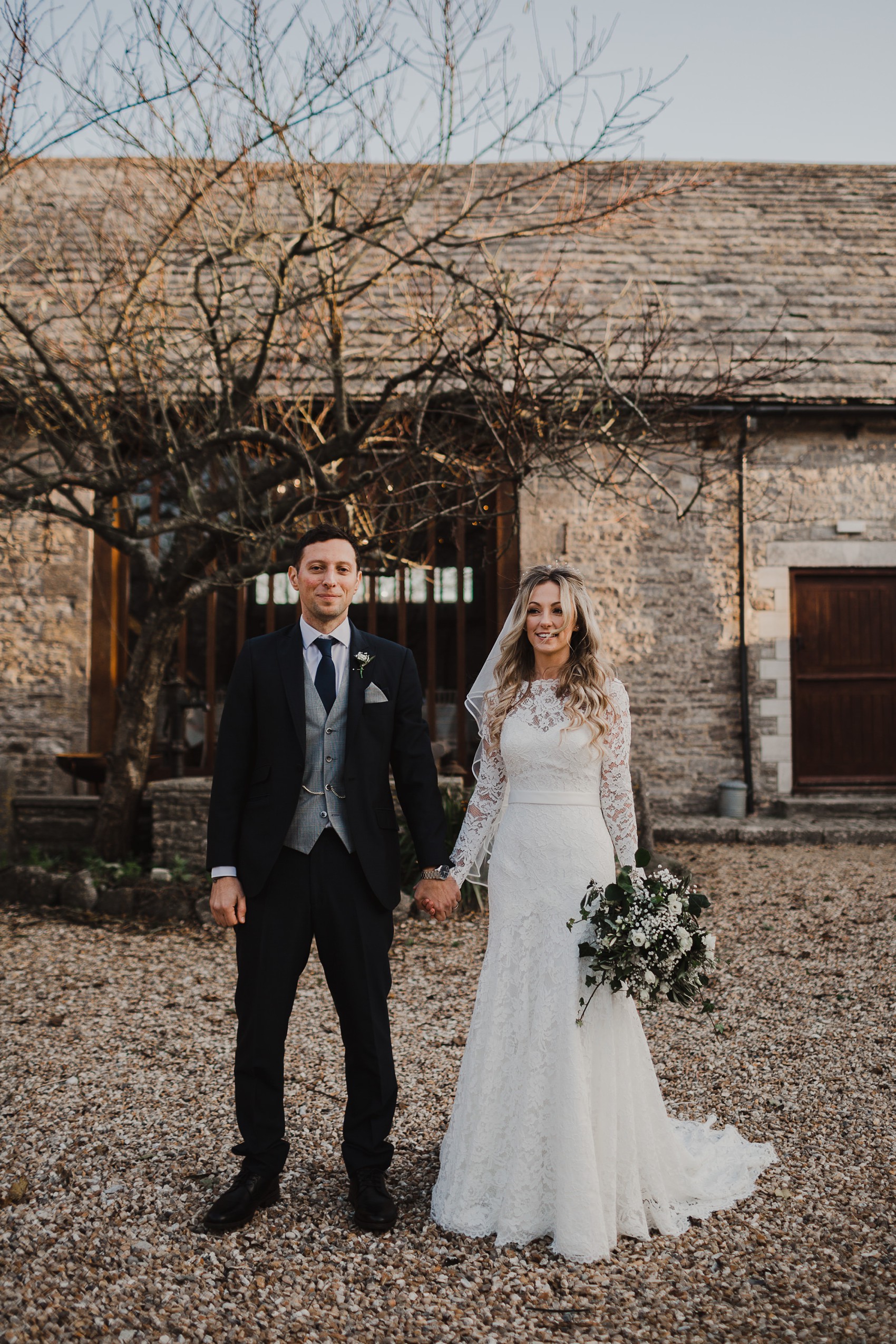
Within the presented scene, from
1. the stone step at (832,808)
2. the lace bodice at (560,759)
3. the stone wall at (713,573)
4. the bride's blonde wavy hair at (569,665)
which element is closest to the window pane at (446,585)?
the stone wall at (713,573)

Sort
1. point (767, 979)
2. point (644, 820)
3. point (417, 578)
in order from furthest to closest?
point (417, 578), point (644, 820), point (767, 979)

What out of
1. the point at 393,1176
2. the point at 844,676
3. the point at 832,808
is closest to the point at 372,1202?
the point at 393,1176

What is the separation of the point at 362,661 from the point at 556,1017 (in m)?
1.12

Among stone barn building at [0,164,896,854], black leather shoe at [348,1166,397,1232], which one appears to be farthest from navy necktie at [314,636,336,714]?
stone barn building at [0,164,896,854]

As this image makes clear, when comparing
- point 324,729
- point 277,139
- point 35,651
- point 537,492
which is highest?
point 277,139

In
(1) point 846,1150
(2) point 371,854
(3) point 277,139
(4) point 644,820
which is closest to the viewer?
(2) point 371,854

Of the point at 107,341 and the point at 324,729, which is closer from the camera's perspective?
the point at 324,729

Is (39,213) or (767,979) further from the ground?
(39,213)

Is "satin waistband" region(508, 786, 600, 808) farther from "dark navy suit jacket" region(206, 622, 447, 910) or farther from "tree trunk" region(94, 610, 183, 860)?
"tree trunk" region(94, 610, 183, 860)

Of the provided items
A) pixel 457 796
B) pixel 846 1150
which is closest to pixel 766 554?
pixel 457 796

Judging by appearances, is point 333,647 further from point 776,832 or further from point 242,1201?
point 776,832

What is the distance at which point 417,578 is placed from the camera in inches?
378

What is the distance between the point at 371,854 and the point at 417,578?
7053mm

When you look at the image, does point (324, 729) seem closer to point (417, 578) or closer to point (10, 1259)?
point (10, 1259)
